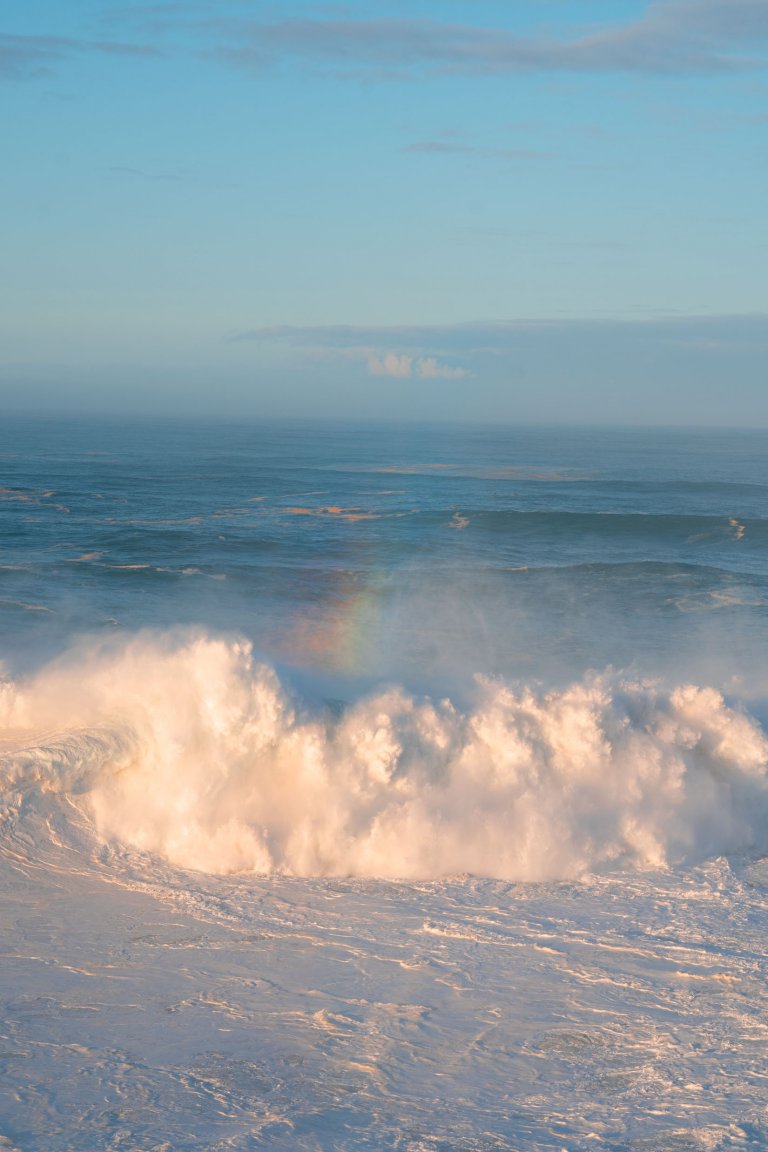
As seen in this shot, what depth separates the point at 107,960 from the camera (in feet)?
23.4

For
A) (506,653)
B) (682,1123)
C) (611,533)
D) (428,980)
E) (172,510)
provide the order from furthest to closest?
(172,510)
(611,533)
(506,653)
(428,980)
(682,1123)

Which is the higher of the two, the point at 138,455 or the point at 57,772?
the point at 138,455

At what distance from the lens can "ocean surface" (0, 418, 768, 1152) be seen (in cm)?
564

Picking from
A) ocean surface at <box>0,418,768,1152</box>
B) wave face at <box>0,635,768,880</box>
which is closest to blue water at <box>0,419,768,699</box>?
ocean surface at <box>0,418,768,1152</box>

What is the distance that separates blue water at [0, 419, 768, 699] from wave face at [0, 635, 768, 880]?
1.03 meters

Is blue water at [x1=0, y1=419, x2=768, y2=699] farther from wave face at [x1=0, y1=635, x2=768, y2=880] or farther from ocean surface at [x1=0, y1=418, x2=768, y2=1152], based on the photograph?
wave face at [x1=0, y1=635, x2=768, y2=880]

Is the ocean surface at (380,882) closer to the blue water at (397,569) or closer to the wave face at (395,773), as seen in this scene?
the wave face at (395,773)

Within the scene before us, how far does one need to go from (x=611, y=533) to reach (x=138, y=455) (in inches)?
1279

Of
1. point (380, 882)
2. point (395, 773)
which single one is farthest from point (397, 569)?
point (380, 882)

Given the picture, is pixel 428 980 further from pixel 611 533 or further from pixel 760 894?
pixel 611 533

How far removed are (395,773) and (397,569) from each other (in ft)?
46.7

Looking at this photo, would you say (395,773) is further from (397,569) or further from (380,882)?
(397,569)

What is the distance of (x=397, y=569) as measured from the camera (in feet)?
78.7

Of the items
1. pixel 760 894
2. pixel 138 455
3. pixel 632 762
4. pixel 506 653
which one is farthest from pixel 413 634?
pixel 138 455
